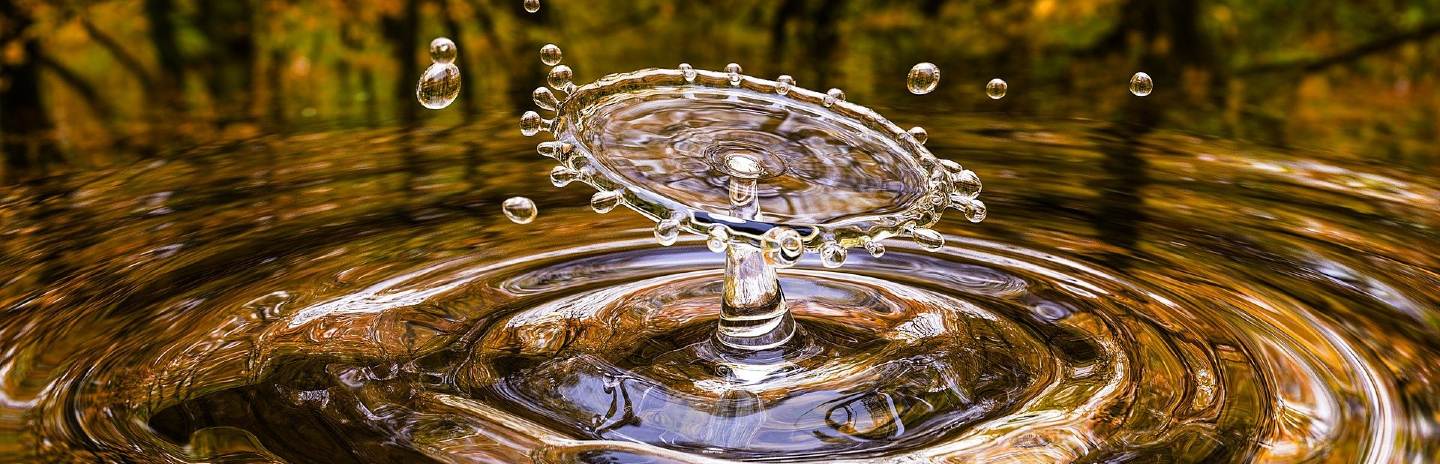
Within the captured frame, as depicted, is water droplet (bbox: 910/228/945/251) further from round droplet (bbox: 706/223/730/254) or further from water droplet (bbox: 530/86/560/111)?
water droplet (bbox: 530/86/560/111)

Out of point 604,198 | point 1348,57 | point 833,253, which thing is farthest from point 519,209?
point 1348,57

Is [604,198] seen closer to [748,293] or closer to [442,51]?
[748,293]

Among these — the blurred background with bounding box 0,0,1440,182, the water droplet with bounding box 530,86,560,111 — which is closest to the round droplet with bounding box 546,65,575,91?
the water droplet with bounding box 530,86,560,111

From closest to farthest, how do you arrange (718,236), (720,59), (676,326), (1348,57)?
(718,236), (676,326), (1348,57), (720,59)

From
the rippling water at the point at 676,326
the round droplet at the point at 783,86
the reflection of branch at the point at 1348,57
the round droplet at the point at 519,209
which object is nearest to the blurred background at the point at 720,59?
the reflection of branch at the point at 1348,57

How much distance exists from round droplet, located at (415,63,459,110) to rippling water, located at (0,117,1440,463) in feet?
0.65

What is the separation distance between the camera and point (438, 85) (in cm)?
129

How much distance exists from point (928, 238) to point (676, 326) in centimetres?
26

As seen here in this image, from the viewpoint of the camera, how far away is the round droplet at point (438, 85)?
4.19 feet

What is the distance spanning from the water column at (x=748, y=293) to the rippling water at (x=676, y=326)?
1.1 inches

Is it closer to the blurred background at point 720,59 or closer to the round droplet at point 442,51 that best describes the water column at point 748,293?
the round droplet at point 442,51

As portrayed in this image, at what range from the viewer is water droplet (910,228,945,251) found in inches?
47.8

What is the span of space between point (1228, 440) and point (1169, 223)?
74cm

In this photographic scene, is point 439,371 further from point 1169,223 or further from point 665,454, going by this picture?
point 1169,223
